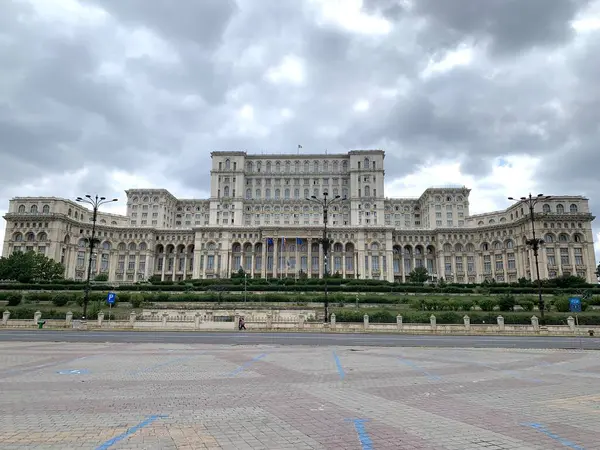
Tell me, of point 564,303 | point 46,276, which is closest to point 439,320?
point 564,303

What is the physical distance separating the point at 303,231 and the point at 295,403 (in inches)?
3983

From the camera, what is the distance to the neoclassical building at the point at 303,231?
102 m

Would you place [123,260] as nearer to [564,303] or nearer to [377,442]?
[564,303]

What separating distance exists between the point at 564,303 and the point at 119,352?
1948 inches

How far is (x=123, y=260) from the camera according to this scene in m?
118

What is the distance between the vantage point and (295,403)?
8.85 meters

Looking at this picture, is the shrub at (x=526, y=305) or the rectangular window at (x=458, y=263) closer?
the shrub at (x=526, y=305)

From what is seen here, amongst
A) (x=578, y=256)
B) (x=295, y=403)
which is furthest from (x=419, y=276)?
(x=295, y=403)

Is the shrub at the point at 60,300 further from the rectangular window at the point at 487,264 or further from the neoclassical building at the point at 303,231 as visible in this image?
the rectangular window at the point at 487,264

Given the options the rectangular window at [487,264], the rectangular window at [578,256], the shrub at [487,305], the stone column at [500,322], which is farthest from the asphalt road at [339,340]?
the rectangular window at [487,264]

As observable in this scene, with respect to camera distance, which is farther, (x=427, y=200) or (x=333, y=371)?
(x=427, y=200)

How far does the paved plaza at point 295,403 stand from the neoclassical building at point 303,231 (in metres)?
93.7

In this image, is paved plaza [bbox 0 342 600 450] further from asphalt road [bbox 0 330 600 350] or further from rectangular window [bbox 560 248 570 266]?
rectangular window [bbox 560 248 570 266]

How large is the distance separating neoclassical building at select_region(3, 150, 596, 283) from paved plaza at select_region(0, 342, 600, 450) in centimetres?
9369
